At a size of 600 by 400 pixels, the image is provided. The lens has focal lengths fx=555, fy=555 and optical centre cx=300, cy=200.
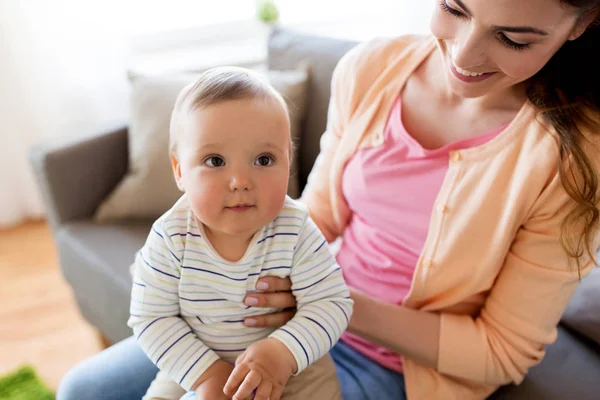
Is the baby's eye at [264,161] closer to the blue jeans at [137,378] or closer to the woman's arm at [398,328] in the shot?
the woman's arm at [398,328]

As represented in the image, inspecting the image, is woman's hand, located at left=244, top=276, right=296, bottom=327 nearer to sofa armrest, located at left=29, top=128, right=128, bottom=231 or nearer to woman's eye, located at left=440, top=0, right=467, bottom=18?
woman's eye, located at left=440, top=0, right=467, bottom=18

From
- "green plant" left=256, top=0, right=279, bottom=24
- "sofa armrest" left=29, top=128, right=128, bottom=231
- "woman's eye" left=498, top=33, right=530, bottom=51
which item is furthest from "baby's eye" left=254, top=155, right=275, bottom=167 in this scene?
"green plant" left=256, top=0, right=279, bottom=24

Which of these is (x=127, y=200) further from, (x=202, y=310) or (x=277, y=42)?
(x=202, y=310)

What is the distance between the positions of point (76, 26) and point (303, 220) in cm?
173

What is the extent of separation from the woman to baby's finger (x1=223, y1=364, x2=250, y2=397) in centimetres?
10

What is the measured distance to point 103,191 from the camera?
1.73 meters

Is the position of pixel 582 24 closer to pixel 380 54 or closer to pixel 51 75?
pixel 380 54

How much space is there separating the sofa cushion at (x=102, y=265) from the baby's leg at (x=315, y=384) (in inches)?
27.2

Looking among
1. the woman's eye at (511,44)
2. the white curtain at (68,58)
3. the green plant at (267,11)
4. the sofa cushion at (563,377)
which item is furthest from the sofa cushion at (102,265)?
the green plant at (267,11)

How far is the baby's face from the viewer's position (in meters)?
0.74

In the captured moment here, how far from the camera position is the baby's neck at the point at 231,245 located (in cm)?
82

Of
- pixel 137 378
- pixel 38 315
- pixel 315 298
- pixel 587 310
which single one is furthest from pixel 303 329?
pixel 38 315

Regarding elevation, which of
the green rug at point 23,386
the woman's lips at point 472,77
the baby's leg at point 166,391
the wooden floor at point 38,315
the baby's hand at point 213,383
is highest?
the woman's lips at point 472,77

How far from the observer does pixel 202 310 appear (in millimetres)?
834
